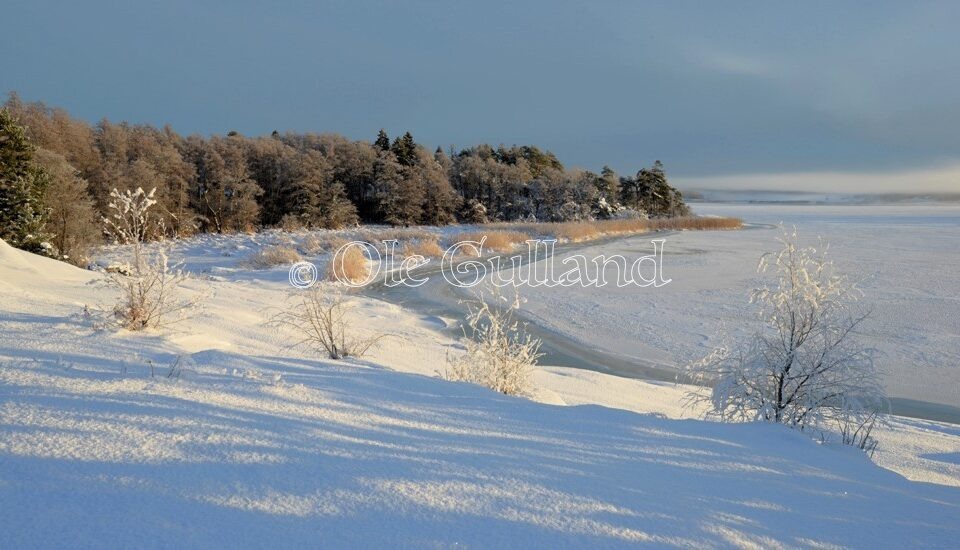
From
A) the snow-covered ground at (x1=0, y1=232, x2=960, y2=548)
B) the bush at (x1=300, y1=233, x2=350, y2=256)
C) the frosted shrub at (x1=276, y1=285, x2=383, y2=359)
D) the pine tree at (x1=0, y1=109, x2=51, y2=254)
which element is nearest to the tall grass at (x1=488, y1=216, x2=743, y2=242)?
the bush at (x1=300, y1=233, x2=350, y2=256)

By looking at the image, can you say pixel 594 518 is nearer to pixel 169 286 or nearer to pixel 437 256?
pixel 169 286

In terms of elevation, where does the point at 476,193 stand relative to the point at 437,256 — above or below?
above

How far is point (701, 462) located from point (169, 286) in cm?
434

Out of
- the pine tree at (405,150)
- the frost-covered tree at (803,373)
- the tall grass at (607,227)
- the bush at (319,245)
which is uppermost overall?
the pine tree at (405,150)

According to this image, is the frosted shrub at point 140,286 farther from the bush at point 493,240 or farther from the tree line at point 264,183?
the bush at point 493,240

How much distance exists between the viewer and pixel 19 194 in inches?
502

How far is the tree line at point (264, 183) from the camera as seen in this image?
50.7 feet

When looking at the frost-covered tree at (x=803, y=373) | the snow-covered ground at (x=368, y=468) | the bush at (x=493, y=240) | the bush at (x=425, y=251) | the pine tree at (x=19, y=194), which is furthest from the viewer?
the bush at (x=493, y=240)

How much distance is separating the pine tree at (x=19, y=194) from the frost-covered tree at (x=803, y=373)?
14.7 m

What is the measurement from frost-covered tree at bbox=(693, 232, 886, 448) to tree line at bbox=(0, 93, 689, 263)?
41.8 feet

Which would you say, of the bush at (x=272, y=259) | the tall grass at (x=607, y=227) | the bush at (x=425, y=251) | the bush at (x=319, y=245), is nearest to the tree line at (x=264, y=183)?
the bush at (x=272, y=259)

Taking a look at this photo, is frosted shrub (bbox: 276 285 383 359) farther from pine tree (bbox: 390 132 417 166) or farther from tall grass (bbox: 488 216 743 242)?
pine tree (bbox: 390 132 417 166)

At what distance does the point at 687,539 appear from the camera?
1751 millimetres

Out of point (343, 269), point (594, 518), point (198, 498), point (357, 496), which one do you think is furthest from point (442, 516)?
point (343, 269)
